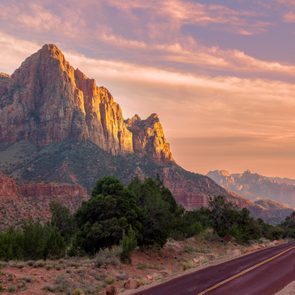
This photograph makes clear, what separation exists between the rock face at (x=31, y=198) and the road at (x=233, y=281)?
5884 centimetres

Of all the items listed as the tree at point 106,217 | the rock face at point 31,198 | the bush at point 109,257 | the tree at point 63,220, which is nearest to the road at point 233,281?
the bush at point 109,257

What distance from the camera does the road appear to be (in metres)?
19.8

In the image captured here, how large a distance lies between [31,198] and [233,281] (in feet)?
348

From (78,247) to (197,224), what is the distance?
24816 millimetres

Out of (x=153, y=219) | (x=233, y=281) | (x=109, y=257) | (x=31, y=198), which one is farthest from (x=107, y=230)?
(x=31, y=198)

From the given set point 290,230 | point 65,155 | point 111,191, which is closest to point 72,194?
point 65,155

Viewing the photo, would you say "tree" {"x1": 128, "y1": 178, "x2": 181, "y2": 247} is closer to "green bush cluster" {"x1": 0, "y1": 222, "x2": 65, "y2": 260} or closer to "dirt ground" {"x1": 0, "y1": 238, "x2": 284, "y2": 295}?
"dirt ground" {"x1": 0, "y1": 238, "x2": 284, "y2": 295}

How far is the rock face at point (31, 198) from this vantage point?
94.4 metres

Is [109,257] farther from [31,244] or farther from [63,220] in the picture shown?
[63,220]

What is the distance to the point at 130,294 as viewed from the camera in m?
19.6

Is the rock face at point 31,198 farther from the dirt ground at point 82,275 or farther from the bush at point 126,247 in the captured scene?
the dirt ground at point 82,275

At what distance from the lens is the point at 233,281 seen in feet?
74.7

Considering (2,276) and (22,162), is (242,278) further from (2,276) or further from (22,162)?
(22,162)

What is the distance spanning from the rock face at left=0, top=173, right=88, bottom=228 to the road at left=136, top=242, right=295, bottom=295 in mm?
58838
